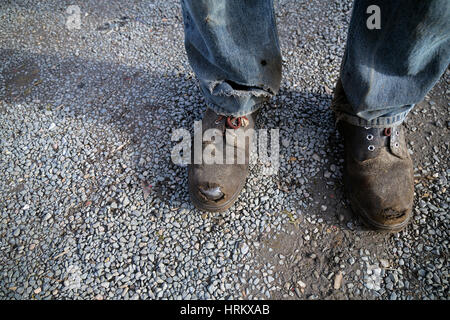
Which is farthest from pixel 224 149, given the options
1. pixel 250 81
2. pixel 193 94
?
pixel 193 94

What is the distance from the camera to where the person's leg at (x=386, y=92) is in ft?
3.69

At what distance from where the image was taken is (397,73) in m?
1.30

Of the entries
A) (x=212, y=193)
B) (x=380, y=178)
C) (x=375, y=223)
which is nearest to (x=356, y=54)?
(x=380, y=178)

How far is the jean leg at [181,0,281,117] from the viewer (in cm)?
126

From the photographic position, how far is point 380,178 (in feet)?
5.14

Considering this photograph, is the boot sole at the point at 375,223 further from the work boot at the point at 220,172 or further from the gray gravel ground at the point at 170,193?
the work boot at the point at 220,172

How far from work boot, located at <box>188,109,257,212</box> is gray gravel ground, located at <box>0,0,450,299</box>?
0.36 ft

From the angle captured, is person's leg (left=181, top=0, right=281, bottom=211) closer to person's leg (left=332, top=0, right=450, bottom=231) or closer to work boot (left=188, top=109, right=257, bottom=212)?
work boot (left=188, top=109, right=257, bottom=212)

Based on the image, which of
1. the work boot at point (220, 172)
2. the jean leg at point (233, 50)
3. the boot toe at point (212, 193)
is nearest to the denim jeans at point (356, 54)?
the jean leg at point (233, 50)

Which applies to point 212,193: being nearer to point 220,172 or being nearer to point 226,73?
point 220,172

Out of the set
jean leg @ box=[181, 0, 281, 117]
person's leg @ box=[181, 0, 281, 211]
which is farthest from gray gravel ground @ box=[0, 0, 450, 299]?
jean leg @ box=[181, 0, 281, 117]

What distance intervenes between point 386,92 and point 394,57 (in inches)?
6.7
